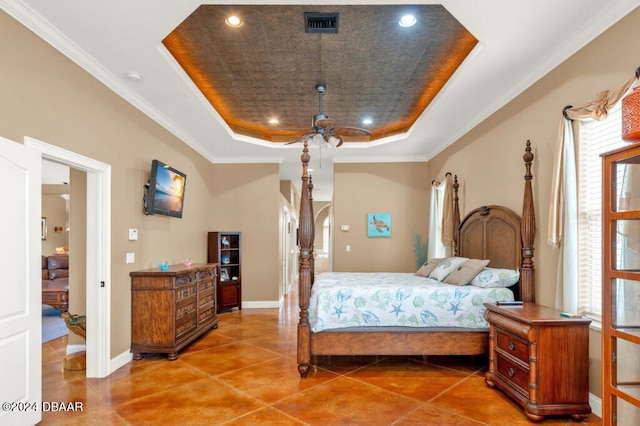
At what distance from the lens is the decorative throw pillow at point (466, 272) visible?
3.79 metres

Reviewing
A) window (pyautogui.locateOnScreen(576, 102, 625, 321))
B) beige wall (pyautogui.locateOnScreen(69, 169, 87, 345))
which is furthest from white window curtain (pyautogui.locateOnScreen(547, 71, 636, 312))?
beige wall (pyautogui.locateOnScreen(69, 169, 87, 345))

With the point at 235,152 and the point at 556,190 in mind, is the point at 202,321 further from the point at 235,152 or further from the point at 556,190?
the point at 556,190

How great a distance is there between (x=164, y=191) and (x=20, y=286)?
2.30 metres

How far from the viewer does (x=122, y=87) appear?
12.2 ft

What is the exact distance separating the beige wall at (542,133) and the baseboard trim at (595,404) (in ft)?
0.19

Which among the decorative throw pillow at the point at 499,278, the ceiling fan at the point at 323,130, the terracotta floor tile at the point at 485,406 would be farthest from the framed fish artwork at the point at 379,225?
the terracotta floor tile at the point at 485,406

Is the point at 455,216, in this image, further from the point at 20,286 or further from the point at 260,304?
the point at 20,286

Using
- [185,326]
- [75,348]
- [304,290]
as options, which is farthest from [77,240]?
[304,290]

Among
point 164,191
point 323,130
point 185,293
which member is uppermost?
point 323,130

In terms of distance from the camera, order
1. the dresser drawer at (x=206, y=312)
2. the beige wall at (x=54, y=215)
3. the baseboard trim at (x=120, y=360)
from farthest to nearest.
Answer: the beige wall at (x=54, y=215) < the dresser drawer at (x=206, y=312) < the baseboard trim at (x=120, y=360)

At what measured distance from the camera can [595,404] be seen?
2709mm

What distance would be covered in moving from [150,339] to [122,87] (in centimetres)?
265

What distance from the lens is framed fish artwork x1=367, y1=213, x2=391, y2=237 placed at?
22.5 ft

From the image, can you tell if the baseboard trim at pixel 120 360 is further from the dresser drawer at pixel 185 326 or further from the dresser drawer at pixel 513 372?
the dresser drawer at pixel 513 372
